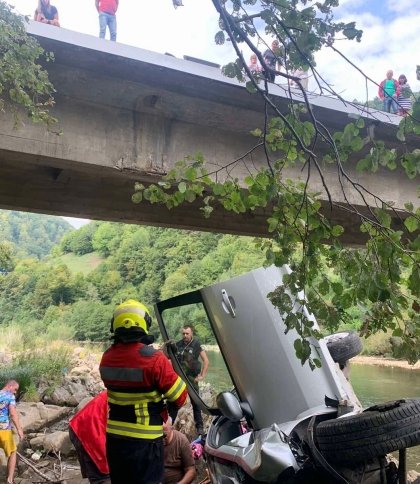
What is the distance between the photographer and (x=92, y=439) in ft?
13.1

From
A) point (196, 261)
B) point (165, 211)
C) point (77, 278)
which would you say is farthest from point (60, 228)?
point (165, 211)

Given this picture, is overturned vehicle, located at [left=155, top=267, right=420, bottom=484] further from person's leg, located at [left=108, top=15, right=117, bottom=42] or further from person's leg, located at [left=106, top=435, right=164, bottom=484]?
person's leg, located at [left=108, top=15, right=117, bottom=42]

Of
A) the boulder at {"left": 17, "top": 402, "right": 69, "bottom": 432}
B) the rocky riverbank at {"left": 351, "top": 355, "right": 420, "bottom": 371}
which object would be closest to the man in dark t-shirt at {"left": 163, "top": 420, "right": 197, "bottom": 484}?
the boulder at {"left": 17, "top": 402, "right": 69, "bottom": 432}

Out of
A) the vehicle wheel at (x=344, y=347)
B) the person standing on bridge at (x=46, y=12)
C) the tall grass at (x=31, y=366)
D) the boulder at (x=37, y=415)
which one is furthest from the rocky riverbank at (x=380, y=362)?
the person standing on bridge at (x=46, y=12)

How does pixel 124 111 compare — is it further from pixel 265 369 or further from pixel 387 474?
pixel 387 474

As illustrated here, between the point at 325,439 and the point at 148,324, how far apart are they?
1.26m

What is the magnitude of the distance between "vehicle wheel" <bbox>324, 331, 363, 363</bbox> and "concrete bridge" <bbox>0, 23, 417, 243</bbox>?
2214 millimetres


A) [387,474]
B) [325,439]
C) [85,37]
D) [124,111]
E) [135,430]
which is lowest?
[387,474]

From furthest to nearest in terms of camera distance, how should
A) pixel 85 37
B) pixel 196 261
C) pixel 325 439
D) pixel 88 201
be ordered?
pixel 196 261, pixel 88 201, pixel 85 37, pixel 325 439

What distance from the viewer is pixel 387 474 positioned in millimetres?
2334

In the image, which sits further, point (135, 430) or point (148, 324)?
point (148, 324)

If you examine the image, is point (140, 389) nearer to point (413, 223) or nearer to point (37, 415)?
point (413, 223)

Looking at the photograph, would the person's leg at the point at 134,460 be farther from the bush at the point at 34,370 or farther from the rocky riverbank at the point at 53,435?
the bush at the point at 34,370

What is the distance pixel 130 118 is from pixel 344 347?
392cm
